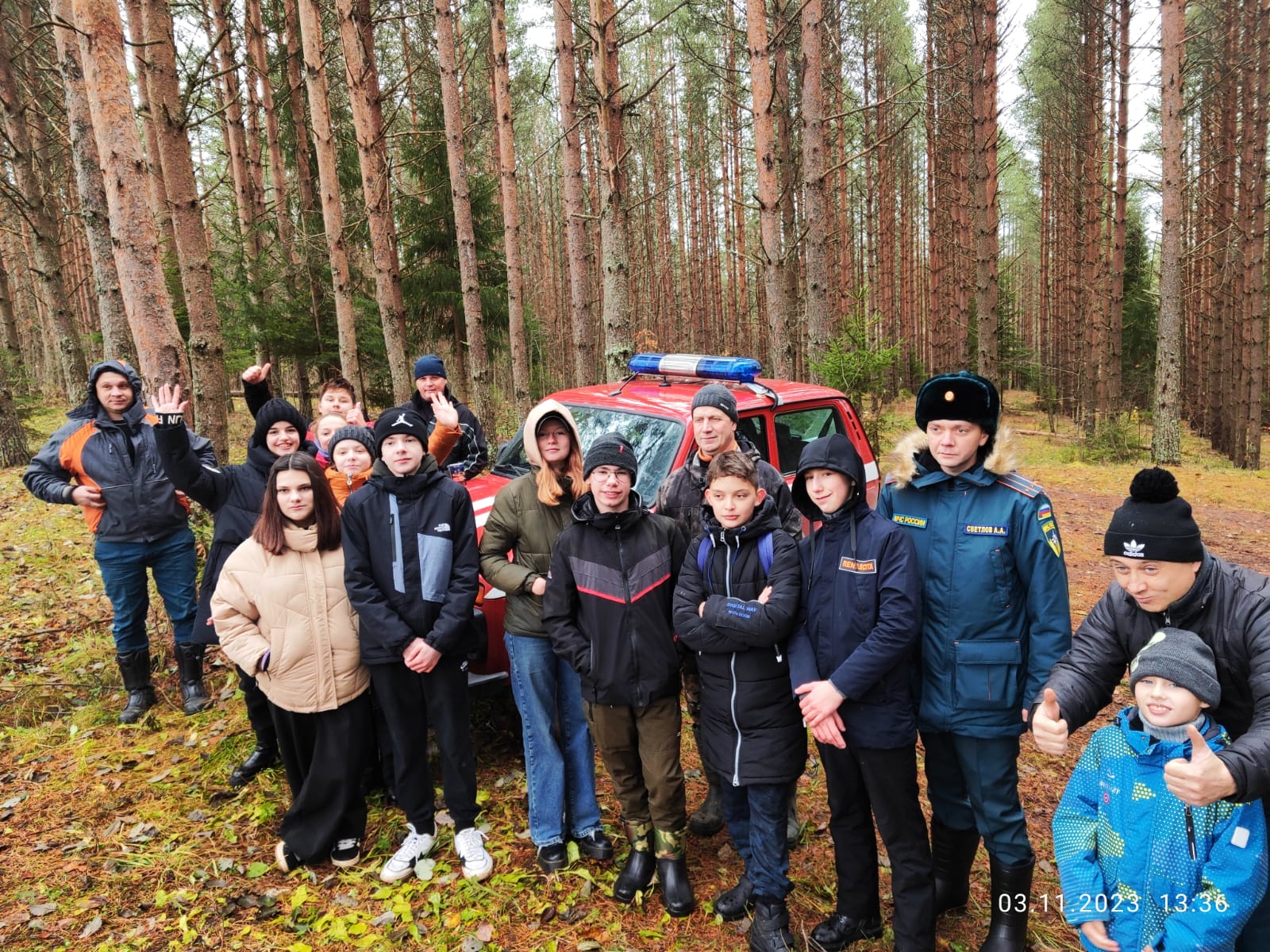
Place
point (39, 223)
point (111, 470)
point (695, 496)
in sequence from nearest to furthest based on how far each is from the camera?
1. point (695, 496)
2. point (111, 470)
3. point (39, 223)

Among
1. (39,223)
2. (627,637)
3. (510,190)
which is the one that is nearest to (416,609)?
(627,637)

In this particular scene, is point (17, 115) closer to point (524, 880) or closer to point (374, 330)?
point (374, 330)

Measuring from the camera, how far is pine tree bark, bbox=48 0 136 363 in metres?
5.67

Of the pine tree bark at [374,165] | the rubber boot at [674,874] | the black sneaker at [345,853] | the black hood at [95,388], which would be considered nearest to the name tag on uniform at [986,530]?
the rubber boot at [674,874]

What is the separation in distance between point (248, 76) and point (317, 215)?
11.7 feet

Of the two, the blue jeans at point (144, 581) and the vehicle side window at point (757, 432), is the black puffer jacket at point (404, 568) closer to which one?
the blue jeans at point (144, 581)

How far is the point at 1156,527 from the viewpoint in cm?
207

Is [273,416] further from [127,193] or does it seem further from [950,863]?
[950,863]

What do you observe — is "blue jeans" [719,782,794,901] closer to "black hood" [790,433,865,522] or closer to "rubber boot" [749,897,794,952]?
"rubber boot" [749,897,794,952]

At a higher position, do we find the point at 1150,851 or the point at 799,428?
the point at 799,428

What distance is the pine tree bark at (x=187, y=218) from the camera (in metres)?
6.23

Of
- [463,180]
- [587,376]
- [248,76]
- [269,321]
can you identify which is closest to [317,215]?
[248,76]

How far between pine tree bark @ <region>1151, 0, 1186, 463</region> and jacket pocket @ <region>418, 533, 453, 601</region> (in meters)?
16.5

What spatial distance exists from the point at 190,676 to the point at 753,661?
13.9 ft
